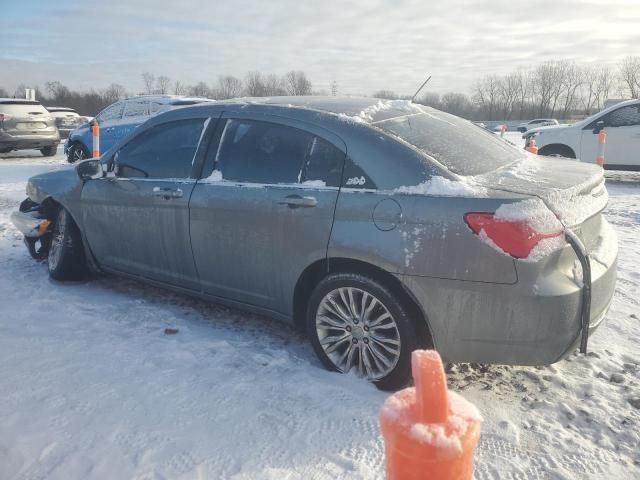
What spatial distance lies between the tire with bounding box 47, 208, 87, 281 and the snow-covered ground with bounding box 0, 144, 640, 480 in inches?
21.8

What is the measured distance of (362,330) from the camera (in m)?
3.13

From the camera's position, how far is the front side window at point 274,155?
3.27 meters

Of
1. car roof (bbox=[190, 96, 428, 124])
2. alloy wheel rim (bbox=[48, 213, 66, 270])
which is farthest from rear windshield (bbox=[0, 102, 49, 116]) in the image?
car roof (bbox=[190, 96, 428, 124])

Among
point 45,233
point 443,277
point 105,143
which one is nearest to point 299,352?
point 443,277

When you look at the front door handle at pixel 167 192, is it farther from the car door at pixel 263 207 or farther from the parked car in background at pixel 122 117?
the parked car in background at pixel 122 117

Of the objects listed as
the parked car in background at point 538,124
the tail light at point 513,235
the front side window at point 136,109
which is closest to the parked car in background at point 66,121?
the front side window at point 136,109

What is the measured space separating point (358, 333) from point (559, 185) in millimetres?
1343

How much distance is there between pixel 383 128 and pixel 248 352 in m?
1.63

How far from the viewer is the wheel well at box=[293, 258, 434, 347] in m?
2.97

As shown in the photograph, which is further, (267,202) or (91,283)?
(91,283)

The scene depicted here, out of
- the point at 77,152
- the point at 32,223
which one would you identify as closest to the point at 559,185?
the point at 32,223

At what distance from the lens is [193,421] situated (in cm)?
277

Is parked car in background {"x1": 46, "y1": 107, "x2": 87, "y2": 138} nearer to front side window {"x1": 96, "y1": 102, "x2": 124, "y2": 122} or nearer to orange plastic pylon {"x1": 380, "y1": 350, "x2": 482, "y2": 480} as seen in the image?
front side window {"x1": 96, "y1": 102, "x2": 124, "y2": 122}

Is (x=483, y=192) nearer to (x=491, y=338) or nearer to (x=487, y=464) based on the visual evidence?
(x=491, y=338)
